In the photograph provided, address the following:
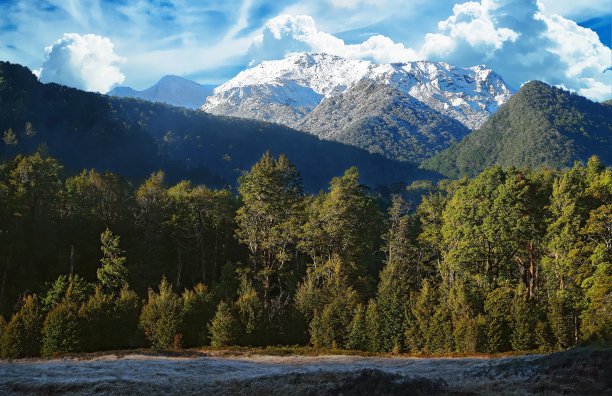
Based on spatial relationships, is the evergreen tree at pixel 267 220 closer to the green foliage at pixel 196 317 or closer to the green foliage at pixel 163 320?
the green foliage at pixel 196 317

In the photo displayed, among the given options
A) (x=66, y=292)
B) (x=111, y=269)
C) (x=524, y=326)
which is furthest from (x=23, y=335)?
(x=524, y=326)

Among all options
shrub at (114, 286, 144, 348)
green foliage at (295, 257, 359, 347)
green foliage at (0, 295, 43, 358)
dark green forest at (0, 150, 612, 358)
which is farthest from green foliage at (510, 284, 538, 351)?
green foliage at (0, 295, 43, 358)

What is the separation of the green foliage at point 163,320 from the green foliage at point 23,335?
25.3 feet

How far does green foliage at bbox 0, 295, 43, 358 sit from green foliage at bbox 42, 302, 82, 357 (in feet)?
2.07

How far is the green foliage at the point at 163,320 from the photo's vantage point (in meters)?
42.1

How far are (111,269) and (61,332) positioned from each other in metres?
10.2

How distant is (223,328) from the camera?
42438 mm

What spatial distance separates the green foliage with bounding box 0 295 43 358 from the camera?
124ft

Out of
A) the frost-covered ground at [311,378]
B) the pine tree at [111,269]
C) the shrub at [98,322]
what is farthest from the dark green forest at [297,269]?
the frost-covered ground at [311,378]

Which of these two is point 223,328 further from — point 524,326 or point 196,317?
point 524,326

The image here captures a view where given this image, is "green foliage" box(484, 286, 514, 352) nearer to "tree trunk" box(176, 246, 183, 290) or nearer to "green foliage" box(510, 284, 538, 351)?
"green foliage" box(510, 284, 538, 351)

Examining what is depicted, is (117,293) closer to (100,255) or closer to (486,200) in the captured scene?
(100,255)

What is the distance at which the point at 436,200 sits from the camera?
61.5 m

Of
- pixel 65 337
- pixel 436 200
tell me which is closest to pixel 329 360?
pixel 65 337
